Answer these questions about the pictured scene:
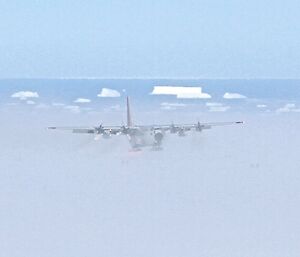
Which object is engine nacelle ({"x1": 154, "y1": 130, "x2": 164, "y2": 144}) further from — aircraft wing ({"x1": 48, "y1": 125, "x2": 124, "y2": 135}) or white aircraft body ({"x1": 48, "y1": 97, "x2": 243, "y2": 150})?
aircraft wing ({"x1": 48, "y1": 125, "x2": 124, "y2": 135})

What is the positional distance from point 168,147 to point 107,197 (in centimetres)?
579

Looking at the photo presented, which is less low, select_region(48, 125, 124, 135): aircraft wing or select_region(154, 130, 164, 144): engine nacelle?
select_region(48, 125, 124, 135): aircraft wing

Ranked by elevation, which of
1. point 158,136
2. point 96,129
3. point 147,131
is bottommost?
point 158,136

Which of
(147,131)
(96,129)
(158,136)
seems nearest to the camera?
(96,129)

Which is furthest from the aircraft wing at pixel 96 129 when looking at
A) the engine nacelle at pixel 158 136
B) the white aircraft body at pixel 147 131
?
the engine nacelle at pixel 158 136

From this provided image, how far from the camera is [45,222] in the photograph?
52.9 m

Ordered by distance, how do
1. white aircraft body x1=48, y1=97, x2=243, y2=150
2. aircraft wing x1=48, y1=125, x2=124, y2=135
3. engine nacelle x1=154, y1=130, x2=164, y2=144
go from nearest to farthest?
aircraft wing x1=48, y1=125, x2=124, y2=135, white aircraft body x1=48, y1=97, x2=243, y2=150, engine nacelle x1=154, y1=130, x2=164, y2=144

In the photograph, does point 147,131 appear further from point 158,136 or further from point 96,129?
point 96,129

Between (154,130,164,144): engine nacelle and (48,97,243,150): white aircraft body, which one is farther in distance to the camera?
(154,130,164,144): engine nacelle

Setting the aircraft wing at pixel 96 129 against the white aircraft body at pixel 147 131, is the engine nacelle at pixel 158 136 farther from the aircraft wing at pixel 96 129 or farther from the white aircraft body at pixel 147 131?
the aircraft wing at pixel 96 129

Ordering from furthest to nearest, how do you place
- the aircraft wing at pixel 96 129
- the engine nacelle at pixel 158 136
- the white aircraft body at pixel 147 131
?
the engine nacelle at pixel 158 136 → the white aircraft body at pixel 147 131 → the aircraft wing at pixel 96 129

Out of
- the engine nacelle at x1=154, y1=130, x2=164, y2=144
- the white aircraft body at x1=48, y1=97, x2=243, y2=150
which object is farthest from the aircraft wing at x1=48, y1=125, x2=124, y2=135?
the engine nacelle at x1=154, y1=130, x2=164, y2=144

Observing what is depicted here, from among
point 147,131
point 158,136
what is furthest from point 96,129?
point 158,136

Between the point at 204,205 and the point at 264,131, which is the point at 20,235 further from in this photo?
the point at 264,131
